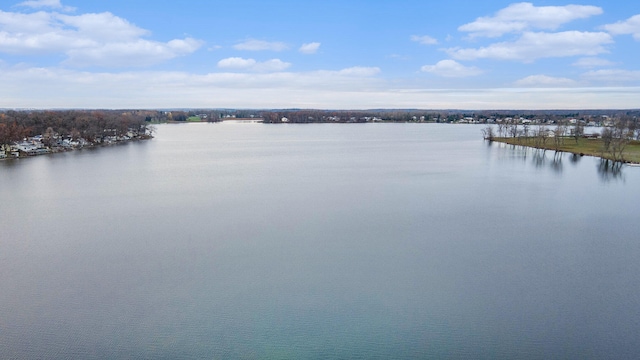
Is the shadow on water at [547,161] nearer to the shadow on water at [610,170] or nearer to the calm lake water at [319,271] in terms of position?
the shadow on water at [610,170]

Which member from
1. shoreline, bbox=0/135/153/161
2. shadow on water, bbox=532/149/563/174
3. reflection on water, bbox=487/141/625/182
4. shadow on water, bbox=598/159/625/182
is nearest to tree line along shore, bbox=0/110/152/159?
shoreline, bbox=0/135/153/161

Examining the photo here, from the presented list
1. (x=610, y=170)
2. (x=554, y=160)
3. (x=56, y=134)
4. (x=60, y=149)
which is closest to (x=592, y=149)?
(x=554, y=160)

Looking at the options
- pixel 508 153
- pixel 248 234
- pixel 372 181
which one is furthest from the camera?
pixel 508 153

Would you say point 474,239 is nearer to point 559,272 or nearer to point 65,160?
point 559,272

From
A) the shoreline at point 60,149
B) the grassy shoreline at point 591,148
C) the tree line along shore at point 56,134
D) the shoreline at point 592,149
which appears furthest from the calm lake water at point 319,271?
the tree line along shore at point 56,134

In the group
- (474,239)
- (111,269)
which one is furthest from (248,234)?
(474,239)

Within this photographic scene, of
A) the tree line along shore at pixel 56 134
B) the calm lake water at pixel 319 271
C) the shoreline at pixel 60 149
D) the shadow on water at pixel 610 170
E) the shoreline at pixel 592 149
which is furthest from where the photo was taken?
the tree line along shore at pixel 56 134
